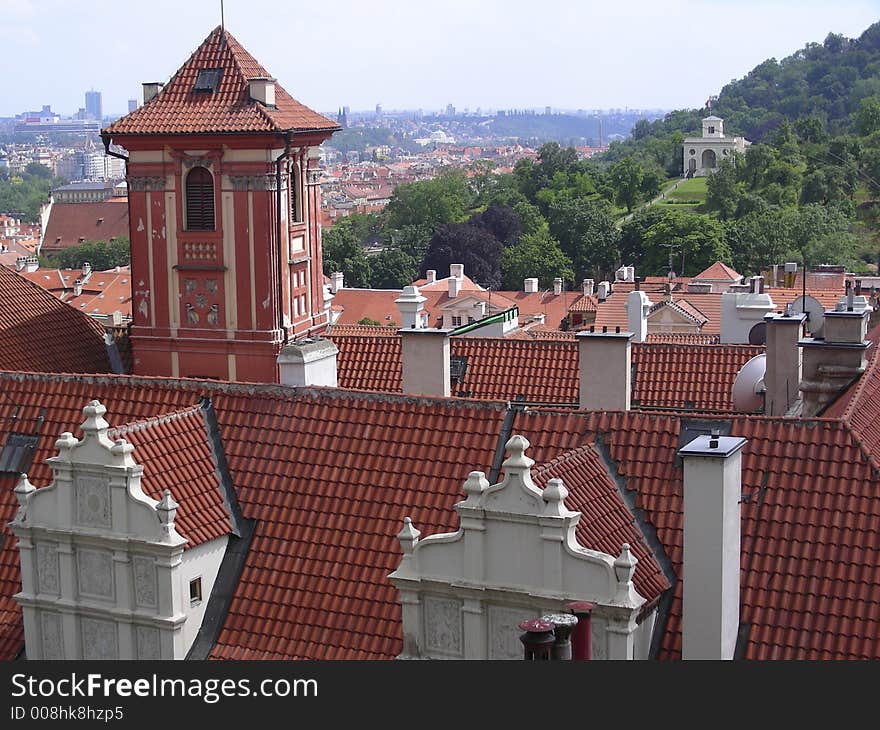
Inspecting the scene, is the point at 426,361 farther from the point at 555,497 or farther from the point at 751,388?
the point at 555,497

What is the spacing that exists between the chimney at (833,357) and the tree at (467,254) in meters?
123

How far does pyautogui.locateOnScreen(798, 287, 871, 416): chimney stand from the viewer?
71.8 ft

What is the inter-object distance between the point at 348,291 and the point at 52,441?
85.1 metres

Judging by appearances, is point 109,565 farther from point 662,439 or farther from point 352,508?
point 662,439

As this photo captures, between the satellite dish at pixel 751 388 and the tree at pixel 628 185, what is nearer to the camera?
the satellite dish at pixel 751 388

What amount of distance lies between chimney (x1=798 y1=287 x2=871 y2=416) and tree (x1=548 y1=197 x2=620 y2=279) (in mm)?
125928

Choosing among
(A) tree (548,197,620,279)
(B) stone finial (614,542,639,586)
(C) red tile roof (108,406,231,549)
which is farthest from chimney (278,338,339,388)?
(A) tree (548,197,620,279)

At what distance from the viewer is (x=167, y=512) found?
1809 centimetres

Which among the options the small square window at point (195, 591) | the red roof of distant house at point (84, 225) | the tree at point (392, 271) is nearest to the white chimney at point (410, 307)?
the small square window at point (195, 591)

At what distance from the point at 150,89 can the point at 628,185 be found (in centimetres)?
15620

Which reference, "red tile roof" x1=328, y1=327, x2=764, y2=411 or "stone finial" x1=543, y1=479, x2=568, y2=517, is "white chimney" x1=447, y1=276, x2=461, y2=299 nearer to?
"red tile roof" x1=328, y1=327, x2=764, y2=411

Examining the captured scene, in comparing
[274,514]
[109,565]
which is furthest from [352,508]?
[109,565]

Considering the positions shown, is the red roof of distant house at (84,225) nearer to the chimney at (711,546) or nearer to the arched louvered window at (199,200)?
the arched louvered window at (199,200)

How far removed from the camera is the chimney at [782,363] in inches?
931
